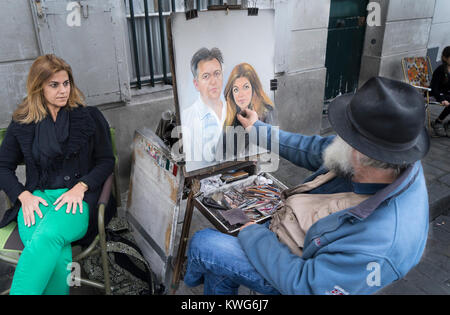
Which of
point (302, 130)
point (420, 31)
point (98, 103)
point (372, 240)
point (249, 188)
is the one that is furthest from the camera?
point (420, 31)

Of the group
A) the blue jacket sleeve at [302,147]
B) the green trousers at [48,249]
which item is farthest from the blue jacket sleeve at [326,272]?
the green trousers at [48,249]

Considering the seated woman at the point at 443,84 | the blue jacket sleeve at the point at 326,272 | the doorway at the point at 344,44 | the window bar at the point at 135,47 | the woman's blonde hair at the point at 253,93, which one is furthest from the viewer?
the seated woman at the point at 443,84

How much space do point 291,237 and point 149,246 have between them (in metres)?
1.09

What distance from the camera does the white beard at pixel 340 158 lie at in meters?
1.46

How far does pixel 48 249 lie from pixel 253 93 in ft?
4.69

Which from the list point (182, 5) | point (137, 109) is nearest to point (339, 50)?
point (182, 5)

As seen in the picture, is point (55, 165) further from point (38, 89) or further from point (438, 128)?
point (438, 128)

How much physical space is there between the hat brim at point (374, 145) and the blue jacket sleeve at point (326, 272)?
36cm

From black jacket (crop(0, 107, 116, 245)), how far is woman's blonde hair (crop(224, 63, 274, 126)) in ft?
2.48

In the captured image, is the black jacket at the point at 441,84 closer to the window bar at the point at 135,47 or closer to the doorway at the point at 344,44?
the doorway at the point at 344,44

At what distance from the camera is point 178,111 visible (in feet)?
6.37

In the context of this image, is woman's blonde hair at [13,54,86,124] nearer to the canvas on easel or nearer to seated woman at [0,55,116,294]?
seated woman at [0,55,116,294]

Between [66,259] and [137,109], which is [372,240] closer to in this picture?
[66,259]

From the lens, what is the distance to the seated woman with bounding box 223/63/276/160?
2131 millimetres
